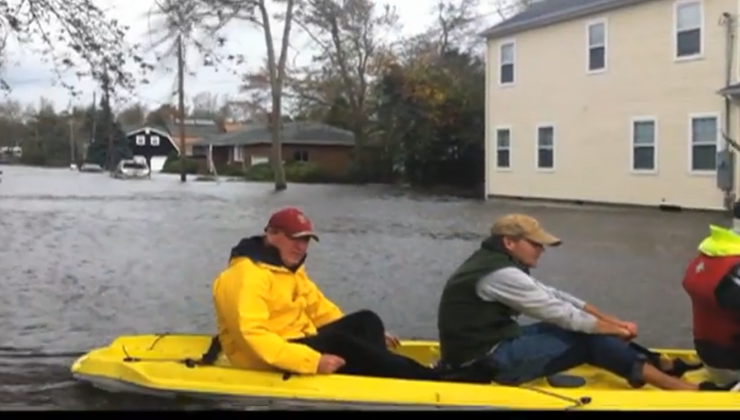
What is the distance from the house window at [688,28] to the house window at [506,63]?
26.3 ft

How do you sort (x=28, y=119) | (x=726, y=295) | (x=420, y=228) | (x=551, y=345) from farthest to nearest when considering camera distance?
(x=28, y=119) → (x=420, y=228) → (x=551, y=345) → (x=726, y=295)

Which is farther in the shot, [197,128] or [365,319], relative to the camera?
[197,128]

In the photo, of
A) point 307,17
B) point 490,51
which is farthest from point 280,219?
point 307,17

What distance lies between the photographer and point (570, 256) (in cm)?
1825

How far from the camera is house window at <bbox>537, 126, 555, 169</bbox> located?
33750 mm

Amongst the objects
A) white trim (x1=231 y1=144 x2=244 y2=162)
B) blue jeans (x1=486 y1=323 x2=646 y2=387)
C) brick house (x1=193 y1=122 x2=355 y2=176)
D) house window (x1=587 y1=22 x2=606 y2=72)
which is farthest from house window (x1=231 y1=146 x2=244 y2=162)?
blue jeans (x1=486 y1=323 x2=646 y2=387)

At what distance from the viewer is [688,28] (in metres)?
28.3

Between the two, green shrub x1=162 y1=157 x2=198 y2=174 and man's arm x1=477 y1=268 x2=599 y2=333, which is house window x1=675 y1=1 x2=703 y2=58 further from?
green shrub x1=162 y1=157 x2=198 y2=174

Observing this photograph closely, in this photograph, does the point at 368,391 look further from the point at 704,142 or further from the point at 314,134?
the point at 314,134

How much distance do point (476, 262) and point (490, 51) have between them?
103ft

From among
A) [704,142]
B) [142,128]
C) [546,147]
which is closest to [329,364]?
[704,142]

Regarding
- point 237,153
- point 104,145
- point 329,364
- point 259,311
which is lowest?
point 329,364

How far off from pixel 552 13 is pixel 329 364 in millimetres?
28868

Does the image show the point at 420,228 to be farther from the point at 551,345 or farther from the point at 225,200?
the point at 551,345
